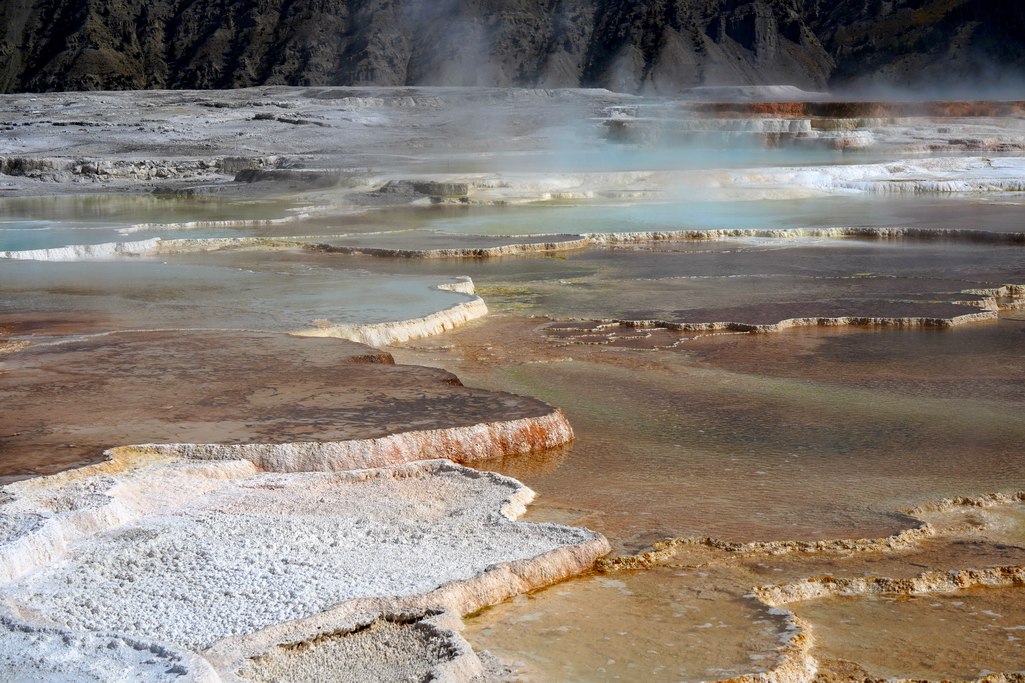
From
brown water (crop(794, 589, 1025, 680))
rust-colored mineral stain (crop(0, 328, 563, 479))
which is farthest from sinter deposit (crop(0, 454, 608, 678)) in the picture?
brown water (crop(794, 589, 1025, 680))

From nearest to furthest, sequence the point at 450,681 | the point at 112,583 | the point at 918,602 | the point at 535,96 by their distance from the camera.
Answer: the point at 450,681 < the point at 112,583 < the point at 918,602 < the point at 535,96

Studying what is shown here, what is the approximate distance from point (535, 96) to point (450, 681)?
30.0 metres

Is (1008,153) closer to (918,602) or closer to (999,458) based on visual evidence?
(999,458)

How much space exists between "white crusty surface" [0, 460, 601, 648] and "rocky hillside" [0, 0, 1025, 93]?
40.5 metres

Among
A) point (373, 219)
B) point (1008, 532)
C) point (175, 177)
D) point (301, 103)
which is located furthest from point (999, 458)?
point (301, 103)

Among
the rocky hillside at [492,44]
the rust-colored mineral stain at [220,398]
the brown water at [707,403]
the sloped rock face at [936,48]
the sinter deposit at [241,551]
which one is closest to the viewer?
the sinter deposit at [241,551]

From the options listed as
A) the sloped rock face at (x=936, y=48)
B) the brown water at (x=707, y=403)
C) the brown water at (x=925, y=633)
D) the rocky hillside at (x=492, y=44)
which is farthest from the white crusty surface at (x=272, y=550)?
the sloped rock face at (x=936, y=48)

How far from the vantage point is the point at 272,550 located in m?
A: 2.69

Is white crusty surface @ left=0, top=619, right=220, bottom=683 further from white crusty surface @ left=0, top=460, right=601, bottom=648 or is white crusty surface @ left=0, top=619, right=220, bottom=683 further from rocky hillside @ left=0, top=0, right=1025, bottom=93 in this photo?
rocky hillside @ left=0, top=0, right=1025, bottom=93

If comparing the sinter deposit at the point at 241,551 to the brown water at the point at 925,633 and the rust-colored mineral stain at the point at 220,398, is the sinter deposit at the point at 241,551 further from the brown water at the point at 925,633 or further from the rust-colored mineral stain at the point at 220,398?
the brown water at the point at 925,633

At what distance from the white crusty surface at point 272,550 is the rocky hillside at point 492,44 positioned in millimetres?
40486

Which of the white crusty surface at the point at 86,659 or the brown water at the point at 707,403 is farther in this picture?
the brown water at the point at 707,403

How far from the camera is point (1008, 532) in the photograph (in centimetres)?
322

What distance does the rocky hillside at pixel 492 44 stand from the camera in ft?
143
